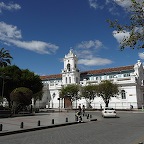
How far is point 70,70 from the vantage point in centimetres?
6938

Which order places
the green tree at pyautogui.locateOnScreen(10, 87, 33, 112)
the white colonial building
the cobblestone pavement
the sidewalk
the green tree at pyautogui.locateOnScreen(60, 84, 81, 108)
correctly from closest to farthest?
the cobblestone pavement, the sidewalk, the green tree at pyautogui.locateOnScreen(10, 87, 33, 112), the green tree at pyautogui.locateOnScreen(60, 84, 81, 108), the white colonial building

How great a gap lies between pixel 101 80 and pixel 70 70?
15740 millimetres

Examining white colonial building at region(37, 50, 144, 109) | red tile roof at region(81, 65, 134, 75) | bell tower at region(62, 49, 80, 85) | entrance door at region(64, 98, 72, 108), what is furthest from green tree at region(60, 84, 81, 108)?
red tile roof at region(81, 65, 134, 75)

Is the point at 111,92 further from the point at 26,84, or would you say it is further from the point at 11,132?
the point at 11,132

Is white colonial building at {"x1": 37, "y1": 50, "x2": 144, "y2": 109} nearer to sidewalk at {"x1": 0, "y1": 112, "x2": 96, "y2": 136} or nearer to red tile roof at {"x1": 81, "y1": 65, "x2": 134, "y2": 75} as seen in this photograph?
red tile roof at {"x1": 81, "y1": 65, "x2": 134, "y2": 75}

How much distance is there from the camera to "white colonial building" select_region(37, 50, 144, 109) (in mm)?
53594

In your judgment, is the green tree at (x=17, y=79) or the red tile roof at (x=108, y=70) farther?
the red tile roof at (x=108, y=70)

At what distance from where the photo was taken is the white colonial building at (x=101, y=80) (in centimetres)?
5359

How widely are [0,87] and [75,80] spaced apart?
97.7 ft

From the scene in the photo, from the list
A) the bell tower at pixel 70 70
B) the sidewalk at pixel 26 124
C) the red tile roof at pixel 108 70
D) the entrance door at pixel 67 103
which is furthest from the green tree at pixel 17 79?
the red tile roof at pixel 108 70

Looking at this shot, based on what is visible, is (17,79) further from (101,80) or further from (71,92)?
(101,80)

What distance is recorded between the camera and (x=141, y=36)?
10.2 m

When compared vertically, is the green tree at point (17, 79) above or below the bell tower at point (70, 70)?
below

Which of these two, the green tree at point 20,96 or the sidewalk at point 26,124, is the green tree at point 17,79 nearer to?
the green tree at point 20,96
